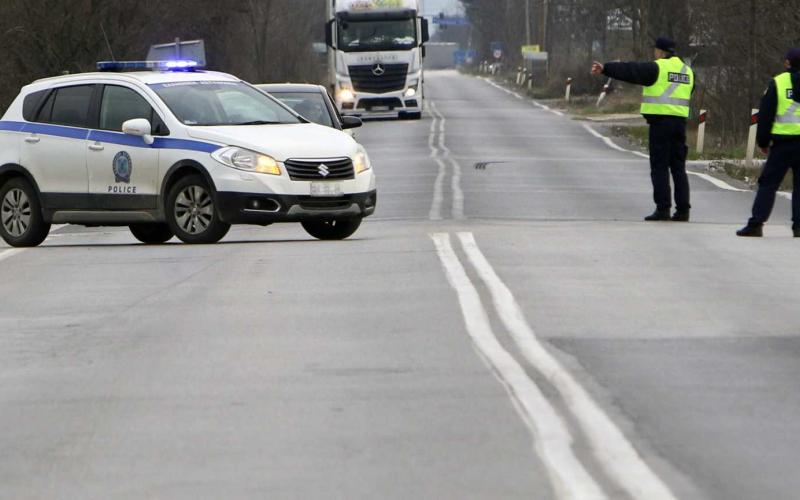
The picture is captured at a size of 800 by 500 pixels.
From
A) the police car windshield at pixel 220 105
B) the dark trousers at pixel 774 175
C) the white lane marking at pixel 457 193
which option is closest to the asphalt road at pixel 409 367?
the dark trousers at pixel 774 175

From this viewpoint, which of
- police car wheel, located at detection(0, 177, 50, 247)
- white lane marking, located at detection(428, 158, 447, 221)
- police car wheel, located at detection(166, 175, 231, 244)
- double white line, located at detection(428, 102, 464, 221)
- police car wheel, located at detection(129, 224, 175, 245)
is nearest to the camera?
police car wheel, located at detection(166, 175, 231, 244)

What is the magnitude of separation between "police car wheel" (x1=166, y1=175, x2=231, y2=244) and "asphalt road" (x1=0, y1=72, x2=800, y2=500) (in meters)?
0.22

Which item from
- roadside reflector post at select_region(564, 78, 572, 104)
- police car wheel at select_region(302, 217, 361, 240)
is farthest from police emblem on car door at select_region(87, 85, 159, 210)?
roadside reflector post at select_region(564, 78, 572, 104)

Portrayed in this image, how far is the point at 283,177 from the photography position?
1480 cm

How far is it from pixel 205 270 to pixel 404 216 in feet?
23.8

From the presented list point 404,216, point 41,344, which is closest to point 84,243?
point 404,216

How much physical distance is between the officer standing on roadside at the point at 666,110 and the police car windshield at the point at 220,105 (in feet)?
11.3

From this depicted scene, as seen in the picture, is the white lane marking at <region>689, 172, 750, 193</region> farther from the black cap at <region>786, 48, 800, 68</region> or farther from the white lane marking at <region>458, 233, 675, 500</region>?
the white lane marking at <region>458, 233, 675, 500</region>

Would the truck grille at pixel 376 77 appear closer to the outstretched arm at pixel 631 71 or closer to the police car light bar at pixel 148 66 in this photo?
the police car light bar at pixel 148 66

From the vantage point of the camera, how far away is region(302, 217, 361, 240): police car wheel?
15902mm

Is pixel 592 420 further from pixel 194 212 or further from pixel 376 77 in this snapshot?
pixel 376 77

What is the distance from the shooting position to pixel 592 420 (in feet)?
22.1

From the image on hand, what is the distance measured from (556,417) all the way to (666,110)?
1084 cm

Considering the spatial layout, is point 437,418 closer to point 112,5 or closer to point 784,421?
point 784,421
